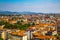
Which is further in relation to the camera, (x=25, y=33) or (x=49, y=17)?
(x=49, y=17)

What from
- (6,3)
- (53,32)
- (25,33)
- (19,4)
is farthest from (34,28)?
(6,3)

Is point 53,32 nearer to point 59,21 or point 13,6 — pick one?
point 59,21

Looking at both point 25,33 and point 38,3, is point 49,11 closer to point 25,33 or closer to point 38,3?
point 38,3

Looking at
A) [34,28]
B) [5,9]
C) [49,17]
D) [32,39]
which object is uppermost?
[5,9]

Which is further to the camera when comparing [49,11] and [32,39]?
[49,11]

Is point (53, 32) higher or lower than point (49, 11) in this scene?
lower

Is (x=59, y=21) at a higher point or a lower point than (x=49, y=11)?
lower

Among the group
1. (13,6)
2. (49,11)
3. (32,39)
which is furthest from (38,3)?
(32,39)

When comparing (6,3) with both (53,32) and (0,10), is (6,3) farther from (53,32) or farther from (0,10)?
(53,32)
